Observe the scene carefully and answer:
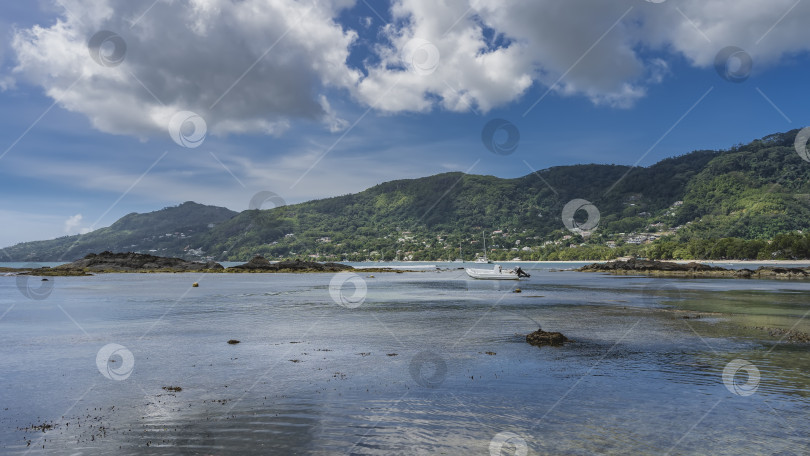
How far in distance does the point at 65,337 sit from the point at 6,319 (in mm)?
15973

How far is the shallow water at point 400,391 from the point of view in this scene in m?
11.0

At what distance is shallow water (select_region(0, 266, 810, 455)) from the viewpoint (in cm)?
1102

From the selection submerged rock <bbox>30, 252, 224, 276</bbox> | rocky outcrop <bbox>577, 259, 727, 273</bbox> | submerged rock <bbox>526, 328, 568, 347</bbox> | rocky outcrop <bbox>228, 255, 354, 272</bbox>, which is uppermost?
submerged rock <bbox>30, 252, 224, 276</bbox>

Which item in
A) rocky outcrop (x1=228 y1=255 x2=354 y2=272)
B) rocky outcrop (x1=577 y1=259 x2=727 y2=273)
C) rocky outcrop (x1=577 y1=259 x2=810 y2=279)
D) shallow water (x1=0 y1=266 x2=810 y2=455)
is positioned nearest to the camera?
shallow water (x1=0 y1=266 x2=810 y2=455)

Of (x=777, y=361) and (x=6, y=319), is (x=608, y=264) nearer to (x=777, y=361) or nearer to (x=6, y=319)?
(x=777, y=361)

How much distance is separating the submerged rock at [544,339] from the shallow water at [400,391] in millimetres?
900

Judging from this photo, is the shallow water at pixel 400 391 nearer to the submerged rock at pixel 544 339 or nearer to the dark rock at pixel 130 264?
the submerged rock at pixel 544 339

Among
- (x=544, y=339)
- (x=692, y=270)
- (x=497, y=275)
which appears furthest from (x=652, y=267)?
(x=544, y=339)

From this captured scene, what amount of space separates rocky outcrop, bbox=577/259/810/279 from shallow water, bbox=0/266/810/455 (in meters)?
99.6

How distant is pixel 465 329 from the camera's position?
31.5 meters

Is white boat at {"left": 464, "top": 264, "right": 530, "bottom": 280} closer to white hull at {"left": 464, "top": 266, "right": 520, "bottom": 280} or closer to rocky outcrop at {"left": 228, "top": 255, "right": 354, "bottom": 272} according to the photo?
white hull at {"left": 464, "top": 266, "right": 520, "bottom": 280}

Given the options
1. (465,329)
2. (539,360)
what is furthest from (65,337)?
(539,360)

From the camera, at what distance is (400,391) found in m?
15.6

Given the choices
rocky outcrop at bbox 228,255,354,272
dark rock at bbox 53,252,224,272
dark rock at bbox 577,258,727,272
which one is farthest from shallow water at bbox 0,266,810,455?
dark rock at bbox 53,252,224,272
